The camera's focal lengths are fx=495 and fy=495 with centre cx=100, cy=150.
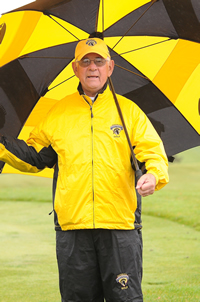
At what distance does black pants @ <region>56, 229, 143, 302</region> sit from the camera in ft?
9.93

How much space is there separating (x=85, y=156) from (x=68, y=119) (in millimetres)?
298

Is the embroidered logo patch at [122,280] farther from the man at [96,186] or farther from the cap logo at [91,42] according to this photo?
the cap logo at [91,42]

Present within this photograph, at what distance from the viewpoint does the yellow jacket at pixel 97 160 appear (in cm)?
299

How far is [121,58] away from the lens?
12.5ft

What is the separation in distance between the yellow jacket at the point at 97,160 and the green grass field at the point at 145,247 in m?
2.21

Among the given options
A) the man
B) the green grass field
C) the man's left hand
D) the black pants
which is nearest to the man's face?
the man

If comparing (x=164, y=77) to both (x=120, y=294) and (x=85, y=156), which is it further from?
(x=120, y=294)

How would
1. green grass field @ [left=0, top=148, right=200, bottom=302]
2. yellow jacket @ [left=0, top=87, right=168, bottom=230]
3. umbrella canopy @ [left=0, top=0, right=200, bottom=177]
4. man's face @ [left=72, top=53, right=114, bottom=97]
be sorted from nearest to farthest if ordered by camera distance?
1. yellow jacket @ [left=0, top=87, right=168, bottom=230]
2. man's face @ [left=72, top=53, right=114, bottom=97]
3. umbrella canopy @ [left=0, top=0, right=200, bottom=177]
4. green grass field @ [left=0, top=148, right=200, bottom=302]

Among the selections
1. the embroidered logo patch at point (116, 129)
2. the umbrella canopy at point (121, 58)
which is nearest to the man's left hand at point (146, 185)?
the embroidered logo patch at point (116, 129)

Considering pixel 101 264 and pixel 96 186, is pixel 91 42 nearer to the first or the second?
pixel 96 186

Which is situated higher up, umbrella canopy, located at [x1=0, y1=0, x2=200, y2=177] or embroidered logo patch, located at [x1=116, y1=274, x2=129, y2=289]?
umbrella canopy, located at [x1=0, y1=0, x2=200, y2=177]

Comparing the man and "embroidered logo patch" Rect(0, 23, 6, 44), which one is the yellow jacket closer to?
the man

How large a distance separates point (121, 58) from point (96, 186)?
124 centimetres

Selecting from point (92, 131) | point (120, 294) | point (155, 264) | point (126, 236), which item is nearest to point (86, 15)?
point (92, 131)
